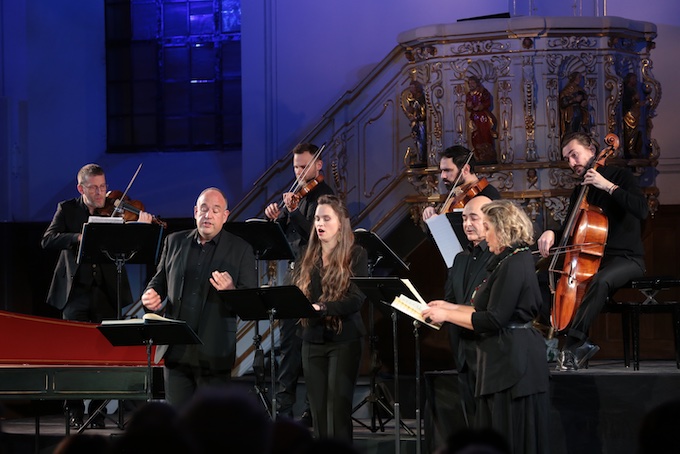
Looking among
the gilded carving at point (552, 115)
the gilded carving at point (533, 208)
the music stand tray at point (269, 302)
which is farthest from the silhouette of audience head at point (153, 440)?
the gilded carving at point (552, 115)

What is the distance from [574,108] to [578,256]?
2194 millimetres

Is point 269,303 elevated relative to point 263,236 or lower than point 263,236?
lower

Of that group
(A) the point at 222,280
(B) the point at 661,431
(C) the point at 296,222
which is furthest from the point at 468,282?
(B) the point at 661,431

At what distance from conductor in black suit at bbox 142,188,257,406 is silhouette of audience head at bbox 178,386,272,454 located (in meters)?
3.86

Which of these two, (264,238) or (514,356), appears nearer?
(514,356)

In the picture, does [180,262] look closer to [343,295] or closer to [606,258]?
[343,295]

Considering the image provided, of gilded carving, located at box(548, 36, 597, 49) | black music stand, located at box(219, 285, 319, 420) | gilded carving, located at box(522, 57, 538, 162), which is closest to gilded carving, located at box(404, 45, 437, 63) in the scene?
gilded carving, located at box(522, 57, 538, 162)

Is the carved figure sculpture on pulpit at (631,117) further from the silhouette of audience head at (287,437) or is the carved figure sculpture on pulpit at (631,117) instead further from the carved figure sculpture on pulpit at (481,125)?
the silhouette of audience head at (287,437)

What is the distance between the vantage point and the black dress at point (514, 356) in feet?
19.9

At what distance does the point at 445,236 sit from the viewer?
7.28 metres

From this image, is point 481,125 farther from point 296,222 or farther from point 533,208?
point 296,222

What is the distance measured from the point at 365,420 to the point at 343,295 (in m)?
2.39

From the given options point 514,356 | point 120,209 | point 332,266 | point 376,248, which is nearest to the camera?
point 514,356

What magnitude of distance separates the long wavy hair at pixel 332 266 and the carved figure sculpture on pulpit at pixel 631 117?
3.42 metres
